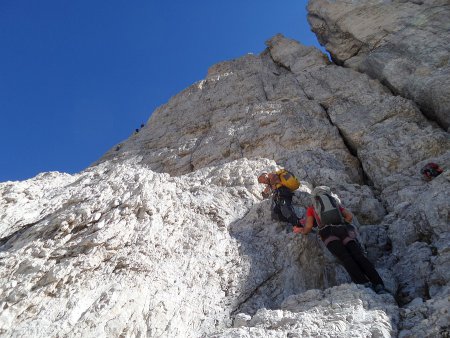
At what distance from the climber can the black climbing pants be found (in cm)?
103

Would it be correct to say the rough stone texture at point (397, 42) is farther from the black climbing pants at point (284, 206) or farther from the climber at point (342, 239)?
the climber at point (342, 239)

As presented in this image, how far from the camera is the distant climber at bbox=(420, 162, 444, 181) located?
1093 centimetres

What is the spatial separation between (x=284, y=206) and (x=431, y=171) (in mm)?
5126

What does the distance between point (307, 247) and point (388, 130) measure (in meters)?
8.26

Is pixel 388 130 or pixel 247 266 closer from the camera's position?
pixel 247 266

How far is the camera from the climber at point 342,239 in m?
6.70

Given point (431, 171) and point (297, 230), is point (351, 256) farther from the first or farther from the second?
point (431, 171)

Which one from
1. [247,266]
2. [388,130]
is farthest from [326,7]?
[247,266]

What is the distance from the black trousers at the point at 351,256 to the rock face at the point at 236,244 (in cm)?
57

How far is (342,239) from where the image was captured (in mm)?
7066

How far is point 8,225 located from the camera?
9.72m

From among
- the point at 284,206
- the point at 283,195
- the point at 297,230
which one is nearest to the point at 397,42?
the point at 283,195

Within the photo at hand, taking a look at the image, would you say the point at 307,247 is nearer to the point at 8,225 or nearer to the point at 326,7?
the point at 8,225

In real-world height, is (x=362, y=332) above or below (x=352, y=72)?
below
